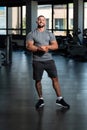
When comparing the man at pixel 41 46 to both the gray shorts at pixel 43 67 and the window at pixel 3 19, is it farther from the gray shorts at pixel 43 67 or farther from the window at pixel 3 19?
the window at pixel 3 19

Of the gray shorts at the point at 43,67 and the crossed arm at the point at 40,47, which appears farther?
the gray shorts at the point at 43,67

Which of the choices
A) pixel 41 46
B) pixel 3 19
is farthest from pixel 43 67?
pixel 3 19

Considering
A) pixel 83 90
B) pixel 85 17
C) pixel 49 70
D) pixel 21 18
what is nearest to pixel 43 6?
pixel 21 18

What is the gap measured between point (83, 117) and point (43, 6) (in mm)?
26267

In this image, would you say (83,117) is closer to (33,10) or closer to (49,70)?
(49,70)

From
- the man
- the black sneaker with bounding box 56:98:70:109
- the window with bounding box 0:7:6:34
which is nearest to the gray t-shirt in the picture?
the man

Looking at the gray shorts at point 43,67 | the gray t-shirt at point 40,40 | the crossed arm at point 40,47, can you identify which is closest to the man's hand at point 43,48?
the crossed arm at point 40,47

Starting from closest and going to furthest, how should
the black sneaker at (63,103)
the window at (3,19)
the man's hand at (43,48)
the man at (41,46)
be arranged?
the man's hand at (43,48) → the man at (41,46) → the black sneaker at (63,103) → the window at (3,19)

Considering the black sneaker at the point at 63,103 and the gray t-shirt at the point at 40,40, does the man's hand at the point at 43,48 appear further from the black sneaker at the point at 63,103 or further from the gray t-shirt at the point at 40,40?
the black sneaker at the point at 63,103

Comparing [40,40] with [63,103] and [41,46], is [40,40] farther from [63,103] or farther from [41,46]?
[63,103]

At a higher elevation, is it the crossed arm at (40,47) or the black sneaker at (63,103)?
the crossed arm at (40,47)

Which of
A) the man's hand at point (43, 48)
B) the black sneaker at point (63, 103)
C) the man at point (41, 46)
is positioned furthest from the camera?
the black sneaker at point (63, 103)

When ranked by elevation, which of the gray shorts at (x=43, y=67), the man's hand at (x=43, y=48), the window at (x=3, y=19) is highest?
the window at (x=3, y=19)

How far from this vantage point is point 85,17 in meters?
29.9
